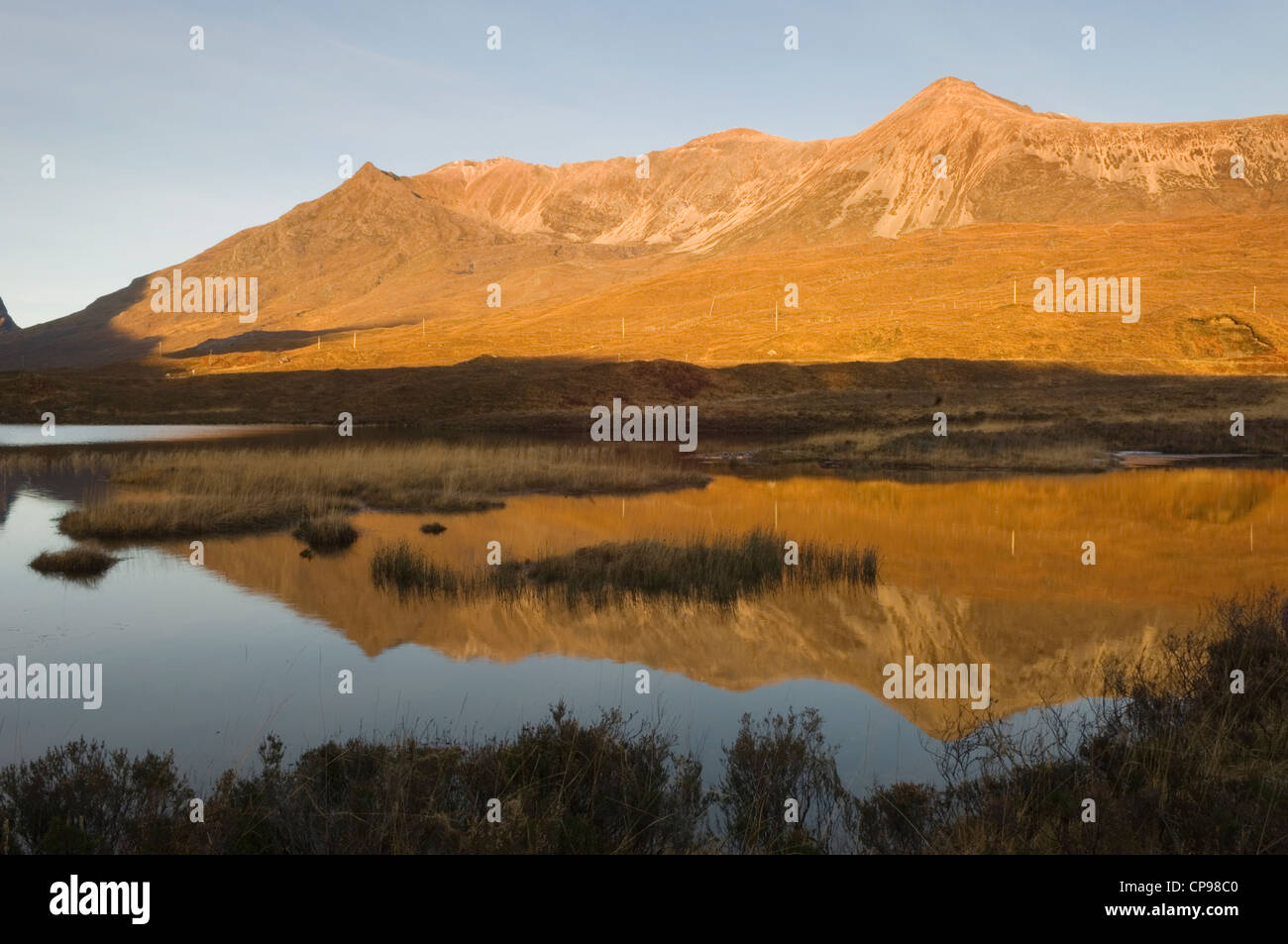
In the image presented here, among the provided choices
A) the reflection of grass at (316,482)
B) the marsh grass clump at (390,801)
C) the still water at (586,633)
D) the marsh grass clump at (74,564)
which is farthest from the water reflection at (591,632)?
the reflection of grass at (316,482)

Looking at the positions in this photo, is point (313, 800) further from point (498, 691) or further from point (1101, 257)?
point (1101, 257)

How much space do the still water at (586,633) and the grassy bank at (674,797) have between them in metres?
0.89

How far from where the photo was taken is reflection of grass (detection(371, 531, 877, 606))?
17094 millimetres

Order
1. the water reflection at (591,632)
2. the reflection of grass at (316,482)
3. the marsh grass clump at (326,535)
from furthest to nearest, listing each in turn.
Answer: the reflection of grass at (316,482)
the marsh grass clump at (326,535)
the water reflection at (591,632)

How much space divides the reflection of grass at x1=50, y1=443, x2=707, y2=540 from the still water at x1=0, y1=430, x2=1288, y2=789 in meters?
1.53

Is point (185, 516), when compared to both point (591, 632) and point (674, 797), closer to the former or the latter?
point (591, 632)

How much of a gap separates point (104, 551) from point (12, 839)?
15.9m

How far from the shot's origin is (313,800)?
23.3ft

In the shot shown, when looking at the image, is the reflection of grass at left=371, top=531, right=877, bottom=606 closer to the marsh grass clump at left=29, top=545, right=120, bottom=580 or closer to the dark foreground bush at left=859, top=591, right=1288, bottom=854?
the marsh grass clump at left=29, top=545, right=120, bottom=580

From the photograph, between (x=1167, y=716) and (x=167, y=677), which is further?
(x=167, y=677)

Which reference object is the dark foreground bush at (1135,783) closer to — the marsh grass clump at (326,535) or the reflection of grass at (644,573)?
the reflection of grass at (644,573)

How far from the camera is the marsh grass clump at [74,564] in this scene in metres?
19.1
